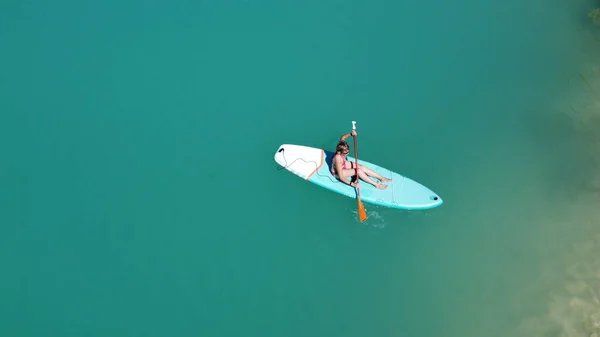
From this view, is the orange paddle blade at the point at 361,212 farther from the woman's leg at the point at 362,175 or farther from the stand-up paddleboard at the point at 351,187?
the woman's leg at the point at 362,175

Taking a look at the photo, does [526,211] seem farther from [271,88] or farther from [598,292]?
[271,88]

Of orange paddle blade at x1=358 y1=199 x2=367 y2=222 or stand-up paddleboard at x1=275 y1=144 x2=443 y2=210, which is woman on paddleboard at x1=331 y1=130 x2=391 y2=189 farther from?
orange paddle blade at x1=358 y1=199 x2=367 y2=222

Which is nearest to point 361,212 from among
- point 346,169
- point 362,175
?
point 362,175

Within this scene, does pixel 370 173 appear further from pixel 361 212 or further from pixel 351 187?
pixel 361 212

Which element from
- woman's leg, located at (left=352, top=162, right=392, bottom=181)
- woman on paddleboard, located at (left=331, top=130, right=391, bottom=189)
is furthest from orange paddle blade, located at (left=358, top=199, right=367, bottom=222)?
woman's leg, located at (left=352, top=162, right=392, bottom=181)

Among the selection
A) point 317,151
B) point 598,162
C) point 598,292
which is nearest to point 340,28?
point 317,151
